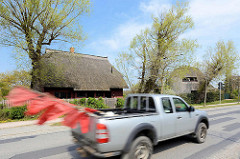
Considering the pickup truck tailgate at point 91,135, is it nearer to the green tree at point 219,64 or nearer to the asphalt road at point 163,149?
the asphalt road at point 163,149

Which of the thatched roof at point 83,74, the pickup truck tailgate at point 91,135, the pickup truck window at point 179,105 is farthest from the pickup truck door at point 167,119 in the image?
the thatched roof at point 83,74

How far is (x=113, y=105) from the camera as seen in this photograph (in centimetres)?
1770

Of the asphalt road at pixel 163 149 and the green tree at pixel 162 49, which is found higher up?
the green tree at pixel 162 49

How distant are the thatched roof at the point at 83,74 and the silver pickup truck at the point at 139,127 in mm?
12211

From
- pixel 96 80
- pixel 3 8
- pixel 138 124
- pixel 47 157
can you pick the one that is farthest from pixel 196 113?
pixel 96 80

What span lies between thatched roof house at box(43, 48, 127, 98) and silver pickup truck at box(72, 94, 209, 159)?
11629 millimetres

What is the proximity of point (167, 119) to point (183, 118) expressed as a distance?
86 cm

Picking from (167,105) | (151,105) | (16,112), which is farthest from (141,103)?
(16,112)

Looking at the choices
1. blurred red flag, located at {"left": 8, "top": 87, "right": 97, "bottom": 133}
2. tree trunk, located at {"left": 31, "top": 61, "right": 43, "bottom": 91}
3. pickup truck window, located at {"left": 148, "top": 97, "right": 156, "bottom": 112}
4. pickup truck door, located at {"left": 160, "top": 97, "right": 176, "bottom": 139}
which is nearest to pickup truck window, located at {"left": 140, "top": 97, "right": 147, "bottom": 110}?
pickup truck window, located at {"left": 148, "top": 97, "right": 156, "bottom": 112}

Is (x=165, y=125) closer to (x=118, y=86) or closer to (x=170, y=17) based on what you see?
(x=170, y=17)

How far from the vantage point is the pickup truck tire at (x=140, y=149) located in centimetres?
354

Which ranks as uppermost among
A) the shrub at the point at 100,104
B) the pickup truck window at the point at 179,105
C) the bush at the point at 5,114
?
the pickup truck window at the point at 179,105

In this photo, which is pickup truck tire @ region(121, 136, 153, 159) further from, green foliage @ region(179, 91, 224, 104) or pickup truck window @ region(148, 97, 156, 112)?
green foliage @ region(179, 91, 224, 104)

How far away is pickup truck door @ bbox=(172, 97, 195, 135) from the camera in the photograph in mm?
4873
